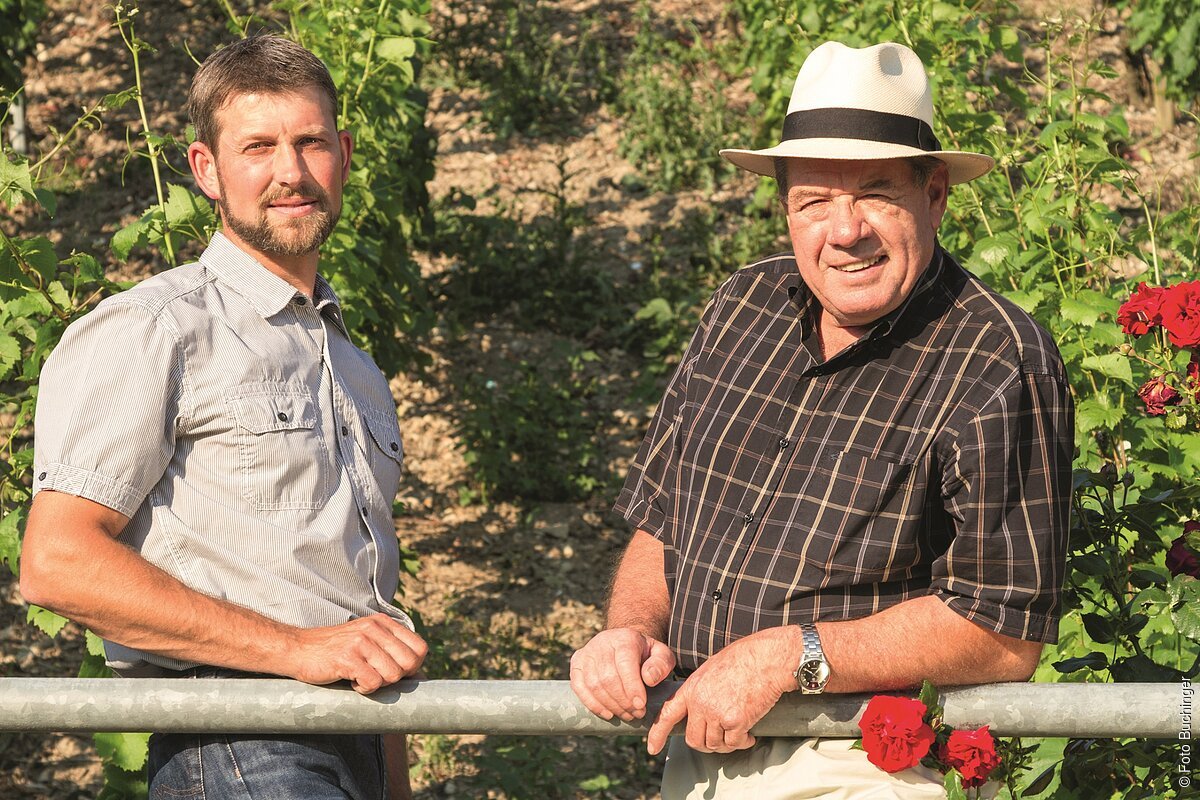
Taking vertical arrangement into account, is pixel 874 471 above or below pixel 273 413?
below

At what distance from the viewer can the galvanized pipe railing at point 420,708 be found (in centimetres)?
172

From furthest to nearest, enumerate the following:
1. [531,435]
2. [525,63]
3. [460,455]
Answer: [525,63] → [460,455] → [531,435]

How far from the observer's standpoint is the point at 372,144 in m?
4.81

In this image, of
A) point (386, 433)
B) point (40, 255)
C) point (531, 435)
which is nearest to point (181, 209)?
point (40, 255)

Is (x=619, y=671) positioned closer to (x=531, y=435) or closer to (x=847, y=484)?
(x=847, y=484)

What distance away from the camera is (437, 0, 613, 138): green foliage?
904 centimetres

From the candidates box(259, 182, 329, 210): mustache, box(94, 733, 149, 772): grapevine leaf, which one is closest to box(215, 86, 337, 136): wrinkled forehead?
box(259, 182, 329, 210): mustache

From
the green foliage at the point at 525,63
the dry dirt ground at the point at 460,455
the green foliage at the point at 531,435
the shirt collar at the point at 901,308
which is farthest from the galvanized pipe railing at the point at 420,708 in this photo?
the green foliage at the point at 525,63

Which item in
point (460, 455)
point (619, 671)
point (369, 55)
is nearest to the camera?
point (619, 671)

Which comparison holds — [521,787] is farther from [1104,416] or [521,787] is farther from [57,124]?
[57,124]

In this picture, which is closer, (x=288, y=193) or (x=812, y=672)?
(x=812, y=672)

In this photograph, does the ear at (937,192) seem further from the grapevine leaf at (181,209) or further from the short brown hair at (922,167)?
the grapevine leaf at (181,209)

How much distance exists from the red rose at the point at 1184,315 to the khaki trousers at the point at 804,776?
861mm

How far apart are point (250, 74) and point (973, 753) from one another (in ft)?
5.42
